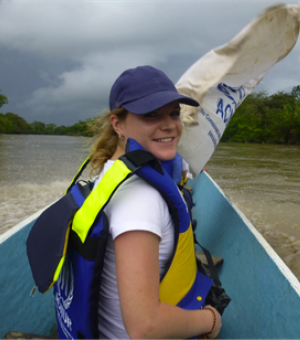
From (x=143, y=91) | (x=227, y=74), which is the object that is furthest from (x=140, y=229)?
(x=227, y=74)

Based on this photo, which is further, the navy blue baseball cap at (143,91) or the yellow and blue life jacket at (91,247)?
the navy blue baseball cap at (143,91)

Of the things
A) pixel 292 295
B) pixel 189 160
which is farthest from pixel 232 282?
pixel 189 160

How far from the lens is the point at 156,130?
3.53 feet

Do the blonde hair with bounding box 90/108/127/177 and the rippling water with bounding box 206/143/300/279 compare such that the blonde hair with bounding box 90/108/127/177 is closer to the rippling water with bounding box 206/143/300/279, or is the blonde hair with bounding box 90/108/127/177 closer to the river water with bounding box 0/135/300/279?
the river water with bounding box 0/135/300/279

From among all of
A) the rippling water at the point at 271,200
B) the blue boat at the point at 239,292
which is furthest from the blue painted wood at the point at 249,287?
the rippling water at the point at 271,200

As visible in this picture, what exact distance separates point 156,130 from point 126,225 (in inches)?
16.3

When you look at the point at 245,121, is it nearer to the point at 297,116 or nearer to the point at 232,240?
the point at 297,116

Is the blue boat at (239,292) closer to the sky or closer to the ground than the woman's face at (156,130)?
closer to the ground

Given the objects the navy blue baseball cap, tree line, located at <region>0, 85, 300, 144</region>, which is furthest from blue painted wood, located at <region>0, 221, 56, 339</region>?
tree line, located at <region>0, 85, 300, 144</region>

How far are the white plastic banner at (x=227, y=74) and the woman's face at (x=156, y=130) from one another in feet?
3.45

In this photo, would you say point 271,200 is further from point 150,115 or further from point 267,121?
point 267,121

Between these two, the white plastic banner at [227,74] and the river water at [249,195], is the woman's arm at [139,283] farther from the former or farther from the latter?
the river water at [249,195]

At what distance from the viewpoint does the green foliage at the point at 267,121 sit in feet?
125

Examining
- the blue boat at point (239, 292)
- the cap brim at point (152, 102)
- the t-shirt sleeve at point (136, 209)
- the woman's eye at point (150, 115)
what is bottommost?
the blue boat at point (239, 292)
